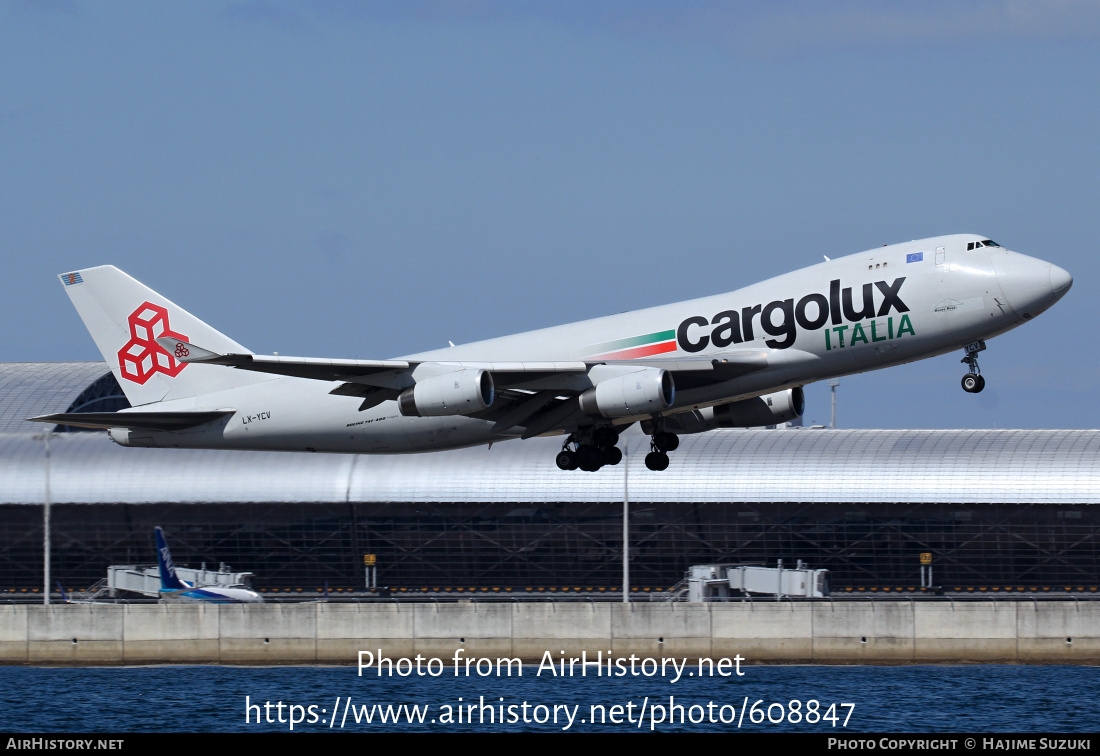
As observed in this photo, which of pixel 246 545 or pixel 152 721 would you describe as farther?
pixel 246 545

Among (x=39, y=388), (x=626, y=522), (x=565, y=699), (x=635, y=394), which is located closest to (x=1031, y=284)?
(x=635, y=394)

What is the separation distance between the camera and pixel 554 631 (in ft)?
260

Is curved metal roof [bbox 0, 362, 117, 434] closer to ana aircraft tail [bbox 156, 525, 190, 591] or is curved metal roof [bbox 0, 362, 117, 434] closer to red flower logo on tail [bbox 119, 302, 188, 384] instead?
→ ana aircraft tail [bbox 156, 525, 190, 591]

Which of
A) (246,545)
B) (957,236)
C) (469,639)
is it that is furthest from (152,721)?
(957,236)

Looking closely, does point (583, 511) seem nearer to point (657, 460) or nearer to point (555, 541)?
point (555, 541)

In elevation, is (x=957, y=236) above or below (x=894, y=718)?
above

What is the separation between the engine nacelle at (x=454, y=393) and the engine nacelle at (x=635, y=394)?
11.5 feet

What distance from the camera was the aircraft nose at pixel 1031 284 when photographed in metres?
41.8

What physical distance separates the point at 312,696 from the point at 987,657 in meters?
35.9

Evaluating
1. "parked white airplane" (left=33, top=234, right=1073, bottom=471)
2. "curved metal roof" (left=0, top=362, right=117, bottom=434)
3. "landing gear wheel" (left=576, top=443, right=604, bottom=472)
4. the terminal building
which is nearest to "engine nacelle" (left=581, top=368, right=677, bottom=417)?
"parked white airplane" (left=33, top=234, right=1073, bottom=471)

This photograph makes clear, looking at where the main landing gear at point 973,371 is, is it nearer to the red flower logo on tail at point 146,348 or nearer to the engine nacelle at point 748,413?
the engine nacelle at point 748,413

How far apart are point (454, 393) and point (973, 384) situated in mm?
15940
